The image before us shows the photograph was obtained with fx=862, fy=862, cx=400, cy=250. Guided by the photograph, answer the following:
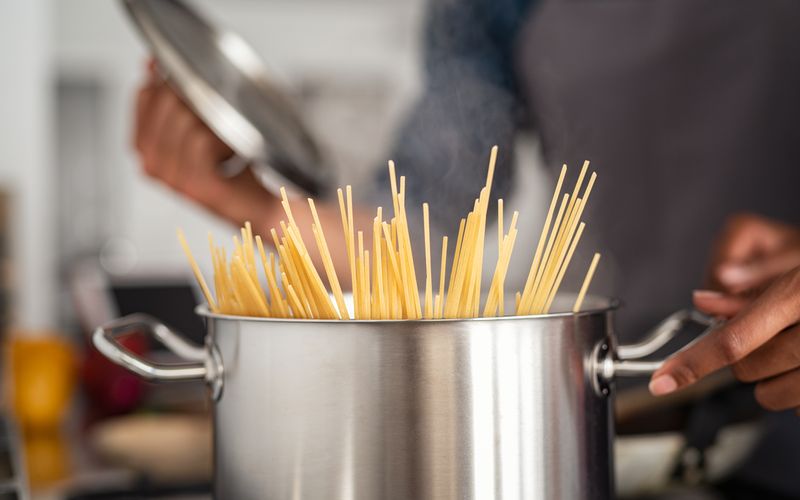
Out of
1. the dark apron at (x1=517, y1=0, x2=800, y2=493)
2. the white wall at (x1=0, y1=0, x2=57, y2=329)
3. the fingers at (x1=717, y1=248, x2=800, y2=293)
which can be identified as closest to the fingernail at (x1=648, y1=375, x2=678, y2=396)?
the fingers at (x1=717, y1=248, x2=800, y2=293)

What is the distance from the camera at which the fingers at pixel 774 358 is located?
1.48 feet

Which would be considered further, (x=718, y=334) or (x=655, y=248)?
(x=655, y=248)

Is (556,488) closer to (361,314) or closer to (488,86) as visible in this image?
(361,314)

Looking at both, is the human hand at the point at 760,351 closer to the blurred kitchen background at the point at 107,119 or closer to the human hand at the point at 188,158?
the human hand at the point at 188,158

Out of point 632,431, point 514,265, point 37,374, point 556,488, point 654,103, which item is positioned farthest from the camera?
point 514,265

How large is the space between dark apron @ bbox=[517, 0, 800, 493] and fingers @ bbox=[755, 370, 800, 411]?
1.81 ft

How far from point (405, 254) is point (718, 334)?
17 cm

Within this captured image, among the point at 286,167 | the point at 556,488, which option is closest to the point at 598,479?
the point at 556,488

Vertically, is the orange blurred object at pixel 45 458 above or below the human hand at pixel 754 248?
below

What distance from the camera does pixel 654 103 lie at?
1.22m

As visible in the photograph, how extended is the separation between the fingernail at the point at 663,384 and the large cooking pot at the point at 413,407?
44 millimetres

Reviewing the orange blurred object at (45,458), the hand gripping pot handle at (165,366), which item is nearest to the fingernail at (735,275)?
the hand gripping pot handle at (165,366)

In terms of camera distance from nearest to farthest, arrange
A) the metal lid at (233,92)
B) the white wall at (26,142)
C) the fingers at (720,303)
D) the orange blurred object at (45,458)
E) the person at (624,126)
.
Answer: the fingers at (720,303), the metal lid at (233,92), the orange blurred object at (45,458), the person at (624,126), the white wall at (26,142)

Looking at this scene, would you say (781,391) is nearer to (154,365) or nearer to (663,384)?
(663,384)
